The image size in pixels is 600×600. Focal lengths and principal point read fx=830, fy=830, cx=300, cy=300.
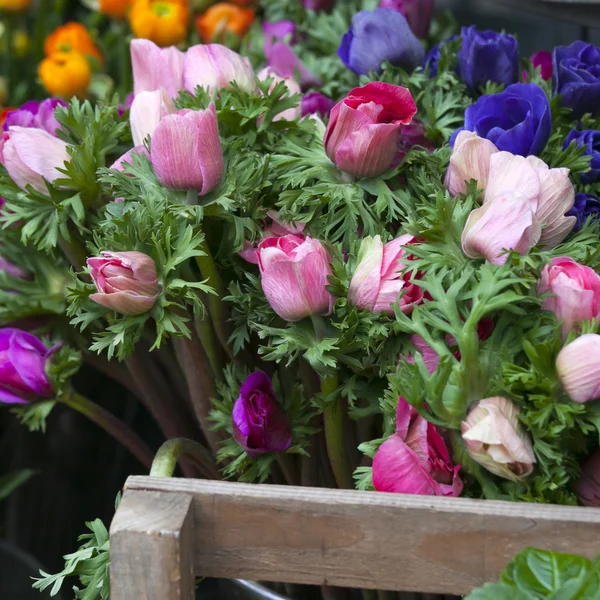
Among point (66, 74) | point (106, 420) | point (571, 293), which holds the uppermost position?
point (571, 293)

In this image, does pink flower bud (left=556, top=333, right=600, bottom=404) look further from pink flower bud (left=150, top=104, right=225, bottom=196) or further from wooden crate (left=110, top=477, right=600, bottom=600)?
pink flower bud (left=150, top=104, right=225, bottom=196)

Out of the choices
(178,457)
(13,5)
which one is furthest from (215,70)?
(13,5)

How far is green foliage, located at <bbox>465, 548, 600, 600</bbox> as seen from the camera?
0.95ft

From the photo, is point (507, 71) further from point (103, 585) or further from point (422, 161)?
point (103, 585)

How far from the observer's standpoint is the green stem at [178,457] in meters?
0.44

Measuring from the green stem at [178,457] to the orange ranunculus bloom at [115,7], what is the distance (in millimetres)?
528

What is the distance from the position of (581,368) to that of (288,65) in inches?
15.6

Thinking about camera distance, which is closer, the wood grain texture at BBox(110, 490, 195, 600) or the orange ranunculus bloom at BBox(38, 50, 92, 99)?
the wood grain texture at BBox(110, 490, 195, 600)

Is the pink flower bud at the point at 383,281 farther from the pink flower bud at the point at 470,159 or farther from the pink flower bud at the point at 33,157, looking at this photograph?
the pink flower bud at the point at 33,157

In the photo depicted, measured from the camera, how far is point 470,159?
43cm

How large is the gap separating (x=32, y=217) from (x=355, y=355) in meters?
0.23

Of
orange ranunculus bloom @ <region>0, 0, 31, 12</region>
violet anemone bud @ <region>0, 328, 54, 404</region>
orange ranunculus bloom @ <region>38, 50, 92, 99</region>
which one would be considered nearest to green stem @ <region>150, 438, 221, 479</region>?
violet anemone bud @ <region>0, 328, 54, 404</region>

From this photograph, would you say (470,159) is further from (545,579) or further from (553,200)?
(545,579)

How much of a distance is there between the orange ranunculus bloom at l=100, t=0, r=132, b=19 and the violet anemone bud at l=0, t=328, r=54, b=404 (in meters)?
0.44
